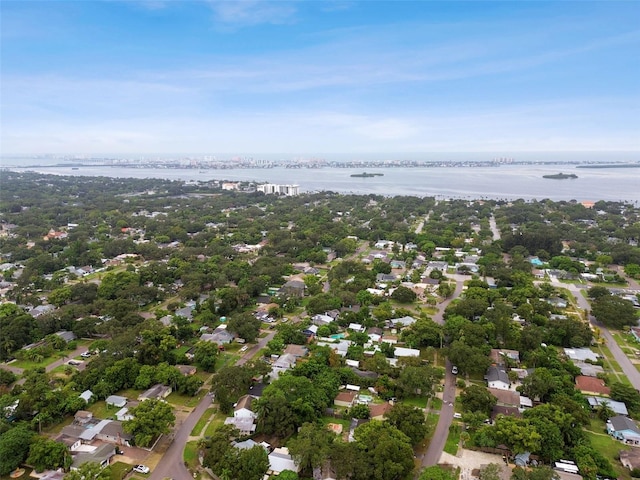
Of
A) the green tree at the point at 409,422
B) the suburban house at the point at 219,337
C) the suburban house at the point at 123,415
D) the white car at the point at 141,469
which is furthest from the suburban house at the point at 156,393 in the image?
the green tree at the point at 409,422

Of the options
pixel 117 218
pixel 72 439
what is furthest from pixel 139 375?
pixel 117 218

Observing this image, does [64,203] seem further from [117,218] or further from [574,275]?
[574,275]

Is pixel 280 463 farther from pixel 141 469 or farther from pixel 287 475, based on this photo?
pixel 141 469

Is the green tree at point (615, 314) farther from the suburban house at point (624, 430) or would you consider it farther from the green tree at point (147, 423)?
the green tree at point (147, 423)

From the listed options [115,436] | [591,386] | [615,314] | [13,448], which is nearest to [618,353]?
[615,314]

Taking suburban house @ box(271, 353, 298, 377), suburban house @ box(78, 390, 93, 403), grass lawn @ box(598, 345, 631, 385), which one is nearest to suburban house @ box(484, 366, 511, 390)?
grass lawn @ box(598, 345, 631, 385)
